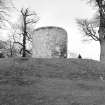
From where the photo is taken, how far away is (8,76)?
512 inches

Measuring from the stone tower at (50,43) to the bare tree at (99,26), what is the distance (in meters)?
4.37

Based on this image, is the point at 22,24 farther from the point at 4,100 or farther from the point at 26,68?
the point at 4,100

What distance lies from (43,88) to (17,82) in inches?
82.9

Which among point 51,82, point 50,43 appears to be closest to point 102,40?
point 50,43

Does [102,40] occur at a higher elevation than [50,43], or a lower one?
Answer: higher

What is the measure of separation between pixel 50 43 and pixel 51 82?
9313 millimetres

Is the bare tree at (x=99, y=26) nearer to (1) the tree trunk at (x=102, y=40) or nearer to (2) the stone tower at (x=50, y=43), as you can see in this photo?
(1) the tree trunk at (x=102, y=40)

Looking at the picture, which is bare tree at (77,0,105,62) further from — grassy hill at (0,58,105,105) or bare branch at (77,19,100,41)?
grassy hill at (0,58,105,105)

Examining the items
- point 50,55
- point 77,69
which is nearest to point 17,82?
point 77,69

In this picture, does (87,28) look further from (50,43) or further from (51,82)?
(51,82)

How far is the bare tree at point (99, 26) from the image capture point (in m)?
22.6

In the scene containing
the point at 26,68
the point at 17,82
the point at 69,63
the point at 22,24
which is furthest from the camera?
the point at 22,24

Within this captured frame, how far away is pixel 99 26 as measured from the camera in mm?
23109

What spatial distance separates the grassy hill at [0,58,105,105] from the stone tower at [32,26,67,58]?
9.54 ft
